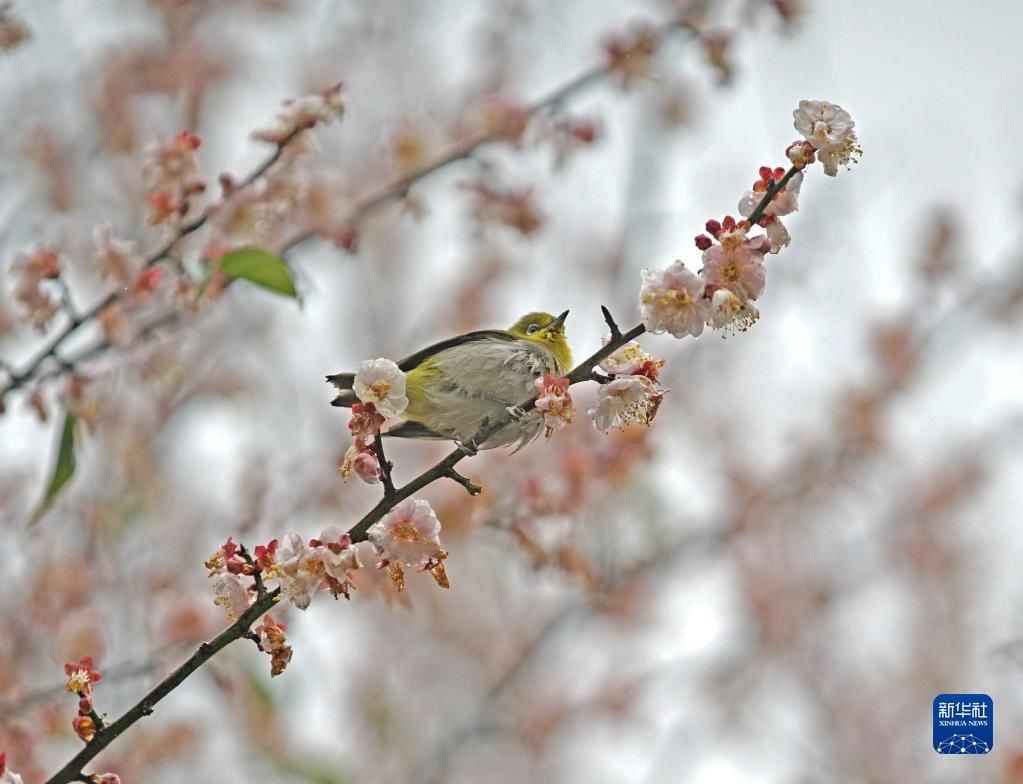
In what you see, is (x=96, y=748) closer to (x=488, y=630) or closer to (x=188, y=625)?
(x=188, y=625)

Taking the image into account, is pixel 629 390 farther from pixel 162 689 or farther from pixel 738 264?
pixel 162 689

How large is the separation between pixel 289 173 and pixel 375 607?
17.2 ft

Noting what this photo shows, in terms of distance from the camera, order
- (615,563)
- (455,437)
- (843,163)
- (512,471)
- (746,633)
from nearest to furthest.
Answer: (843,163) → (455,437) → (512,471) → (615,563) → (746,633)

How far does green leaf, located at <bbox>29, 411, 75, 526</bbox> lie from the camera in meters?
2.24

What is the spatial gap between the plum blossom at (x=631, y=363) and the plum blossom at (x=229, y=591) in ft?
2.22

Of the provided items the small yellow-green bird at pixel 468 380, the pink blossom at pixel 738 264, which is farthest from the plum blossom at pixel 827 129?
the small yellow-green bird at pixel 468 380

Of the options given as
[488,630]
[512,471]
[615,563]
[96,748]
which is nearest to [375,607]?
[488,630]

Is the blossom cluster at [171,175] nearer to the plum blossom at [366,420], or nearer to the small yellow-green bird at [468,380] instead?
the small yellow-green bird at [468,380]

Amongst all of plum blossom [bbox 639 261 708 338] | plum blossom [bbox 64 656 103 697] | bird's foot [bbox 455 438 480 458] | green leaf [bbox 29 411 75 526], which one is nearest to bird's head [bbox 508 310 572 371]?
bird's foot [bbox 455 438 480 458]

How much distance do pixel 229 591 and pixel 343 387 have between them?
25.1 inches

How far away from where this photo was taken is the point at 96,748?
1454mm

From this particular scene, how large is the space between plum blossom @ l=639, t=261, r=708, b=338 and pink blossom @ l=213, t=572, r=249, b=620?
2.50 ft

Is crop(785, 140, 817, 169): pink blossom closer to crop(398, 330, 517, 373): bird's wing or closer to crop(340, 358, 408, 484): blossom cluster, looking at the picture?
crop(340, 358, 408, 484): blossom cluster

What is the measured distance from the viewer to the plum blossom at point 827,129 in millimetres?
1596
